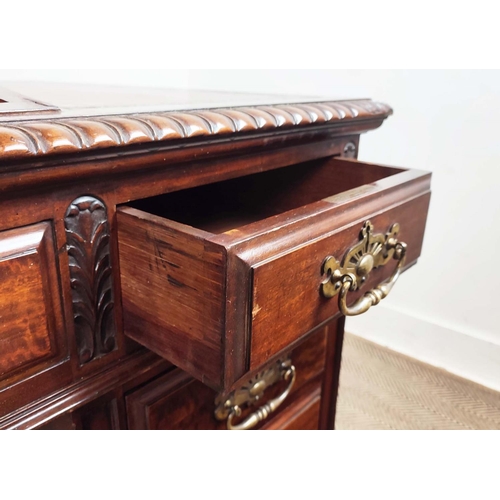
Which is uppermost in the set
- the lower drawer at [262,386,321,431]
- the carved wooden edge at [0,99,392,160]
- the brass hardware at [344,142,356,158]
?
the carved wooden edge at [0,99,392,160]

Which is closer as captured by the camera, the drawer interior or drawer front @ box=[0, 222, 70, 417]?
drawer front @ box=[0, 222, 70, 417]

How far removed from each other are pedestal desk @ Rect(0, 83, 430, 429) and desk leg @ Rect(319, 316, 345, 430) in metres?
0.21

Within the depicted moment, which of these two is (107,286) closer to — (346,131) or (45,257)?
(45,257)

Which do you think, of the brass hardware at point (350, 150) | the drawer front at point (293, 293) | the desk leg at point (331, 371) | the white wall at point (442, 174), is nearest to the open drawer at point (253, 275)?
Result: the drawer front at point (293, 293)

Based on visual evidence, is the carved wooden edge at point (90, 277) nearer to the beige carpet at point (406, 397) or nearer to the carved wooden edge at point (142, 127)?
the carved wooden edge at point (142, 127)

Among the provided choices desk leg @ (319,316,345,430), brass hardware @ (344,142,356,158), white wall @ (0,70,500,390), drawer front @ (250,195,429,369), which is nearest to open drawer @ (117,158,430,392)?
drawer front @ (250,195,429,369)

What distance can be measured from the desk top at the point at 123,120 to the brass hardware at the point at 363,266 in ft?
0.44

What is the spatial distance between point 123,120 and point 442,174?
0.94 metres

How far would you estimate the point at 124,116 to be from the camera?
1.23ft

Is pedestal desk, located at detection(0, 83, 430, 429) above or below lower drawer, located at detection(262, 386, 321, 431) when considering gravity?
above

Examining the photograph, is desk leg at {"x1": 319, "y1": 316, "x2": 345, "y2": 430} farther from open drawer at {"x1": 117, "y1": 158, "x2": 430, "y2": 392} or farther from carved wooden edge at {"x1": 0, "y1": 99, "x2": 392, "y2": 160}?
carved wooden edge at {"x1": 0, "y1": 99, "x2": 392, "y2": 160}

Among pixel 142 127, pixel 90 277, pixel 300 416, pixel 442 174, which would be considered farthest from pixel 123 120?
pixel 442 174

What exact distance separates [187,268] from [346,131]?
12.7 inches

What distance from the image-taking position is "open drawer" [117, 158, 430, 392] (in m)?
0.34
